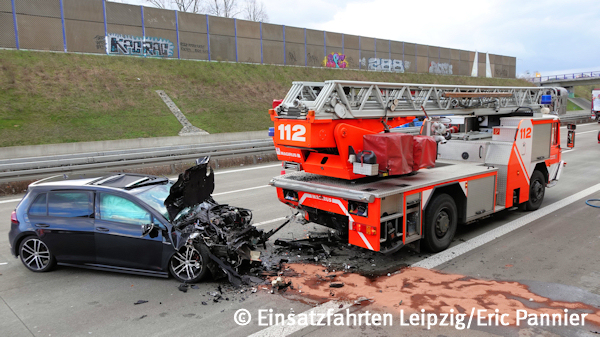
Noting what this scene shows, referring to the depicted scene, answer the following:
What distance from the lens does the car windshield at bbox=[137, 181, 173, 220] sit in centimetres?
601

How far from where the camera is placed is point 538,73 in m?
74.1

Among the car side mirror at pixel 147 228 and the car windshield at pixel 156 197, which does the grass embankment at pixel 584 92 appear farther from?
the car side mirror at pixel 147 228

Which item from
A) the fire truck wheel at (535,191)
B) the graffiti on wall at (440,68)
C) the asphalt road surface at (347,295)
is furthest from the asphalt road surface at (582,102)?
the asphalt road surface at (347,295)

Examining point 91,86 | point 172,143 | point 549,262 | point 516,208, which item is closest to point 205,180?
point 549,262

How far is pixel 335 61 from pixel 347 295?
38.6m

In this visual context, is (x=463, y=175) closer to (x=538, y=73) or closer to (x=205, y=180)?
(x=205, y=180)

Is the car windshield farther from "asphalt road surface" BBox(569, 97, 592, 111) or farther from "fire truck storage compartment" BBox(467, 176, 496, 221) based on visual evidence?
"asphalt road surface" BBox(569, 97, 592, 111)

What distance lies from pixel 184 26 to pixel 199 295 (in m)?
30.6

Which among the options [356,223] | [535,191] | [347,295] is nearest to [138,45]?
[535,191]

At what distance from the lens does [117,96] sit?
24625 millimetres

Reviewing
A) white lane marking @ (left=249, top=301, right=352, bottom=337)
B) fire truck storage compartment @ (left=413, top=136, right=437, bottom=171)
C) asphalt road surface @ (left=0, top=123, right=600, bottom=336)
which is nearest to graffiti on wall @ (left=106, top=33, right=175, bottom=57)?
asphalt road surface @ (left=0, top=123, right=600, bottom=336)

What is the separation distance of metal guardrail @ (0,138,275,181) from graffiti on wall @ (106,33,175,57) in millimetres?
15214

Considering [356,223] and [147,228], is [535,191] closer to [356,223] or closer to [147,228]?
[356,223]

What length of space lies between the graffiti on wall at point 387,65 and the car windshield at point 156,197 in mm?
40473
